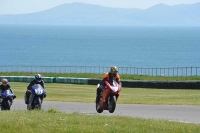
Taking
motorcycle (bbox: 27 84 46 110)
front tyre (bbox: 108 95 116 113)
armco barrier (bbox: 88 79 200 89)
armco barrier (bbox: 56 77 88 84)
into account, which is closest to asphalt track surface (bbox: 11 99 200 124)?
front tyre (bbox: 108 95 116 113)

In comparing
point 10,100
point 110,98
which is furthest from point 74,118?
point 10,100

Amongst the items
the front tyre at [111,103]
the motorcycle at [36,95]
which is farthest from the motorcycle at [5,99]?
the front tyre at [111,103]

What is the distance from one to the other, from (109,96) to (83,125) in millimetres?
6682

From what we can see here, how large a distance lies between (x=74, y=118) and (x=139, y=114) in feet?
20.0

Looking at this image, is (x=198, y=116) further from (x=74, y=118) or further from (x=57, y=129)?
(x=57, y=129)

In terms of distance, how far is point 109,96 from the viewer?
21719 mm

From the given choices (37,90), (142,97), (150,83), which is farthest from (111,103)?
(150,83)

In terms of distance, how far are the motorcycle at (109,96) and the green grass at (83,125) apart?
4.84 m

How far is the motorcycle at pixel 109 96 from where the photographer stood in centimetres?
2133

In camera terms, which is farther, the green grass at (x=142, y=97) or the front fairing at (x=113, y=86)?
the green grass at (x=142, y=97)

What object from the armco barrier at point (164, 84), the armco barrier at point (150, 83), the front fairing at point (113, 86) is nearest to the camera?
the front fairing at point (113, 86)

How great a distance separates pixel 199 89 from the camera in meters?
40.4

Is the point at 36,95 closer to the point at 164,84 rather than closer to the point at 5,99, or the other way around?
the point at 5,99

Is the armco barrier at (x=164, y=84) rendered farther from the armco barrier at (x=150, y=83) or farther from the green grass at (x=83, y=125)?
the green grass at (x=83, y=125)
